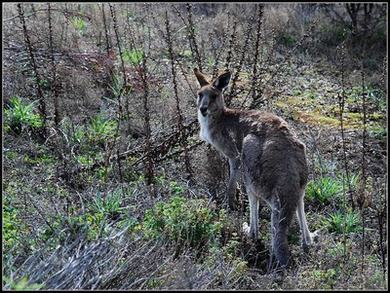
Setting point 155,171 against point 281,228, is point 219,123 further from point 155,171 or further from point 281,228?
point 281,228

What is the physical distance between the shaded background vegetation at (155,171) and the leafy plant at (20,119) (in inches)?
0.8

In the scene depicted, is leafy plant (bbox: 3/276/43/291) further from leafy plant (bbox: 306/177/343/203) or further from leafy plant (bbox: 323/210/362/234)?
leafy plant (bbox: 306/177/343/203)

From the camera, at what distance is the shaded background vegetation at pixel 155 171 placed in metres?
5.37

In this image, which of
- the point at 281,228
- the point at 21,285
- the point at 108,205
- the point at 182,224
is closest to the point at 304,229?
the point at 281,228

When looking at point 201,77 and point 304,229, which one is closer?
point 304,229

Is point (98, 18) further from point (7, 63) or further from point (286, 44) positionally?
point (286, 44)

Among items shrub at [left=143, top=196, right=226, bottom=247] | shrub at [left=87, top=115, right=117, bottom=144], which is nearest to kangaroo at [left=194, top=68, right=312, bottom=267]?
shrub at [left=143, top=196, right=226, bottom=247]

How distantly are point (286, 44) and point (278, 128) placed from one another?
8.52m

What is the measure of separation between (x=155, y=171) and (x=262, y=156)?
2205 millimetres

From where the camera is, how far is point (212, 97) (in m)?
7.61

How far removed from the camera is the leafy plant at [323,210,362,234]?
7.20 metres

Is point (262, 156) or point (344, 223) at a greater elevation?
point (262, 156)

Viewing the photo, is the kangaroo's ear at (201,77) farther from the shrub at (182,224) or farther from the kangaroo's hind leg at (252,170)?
the shrub at (182,224)

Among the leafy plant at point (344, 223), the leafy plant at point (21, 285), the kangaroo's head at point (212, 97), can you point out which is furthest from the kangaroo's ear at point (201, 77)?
the leafy plant at point (21, 285)
